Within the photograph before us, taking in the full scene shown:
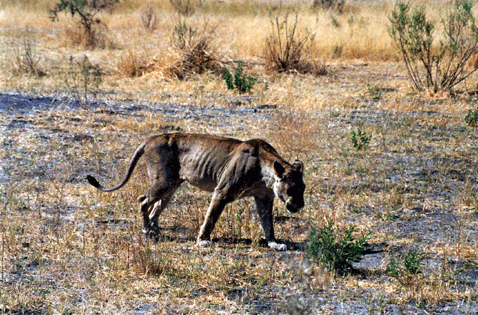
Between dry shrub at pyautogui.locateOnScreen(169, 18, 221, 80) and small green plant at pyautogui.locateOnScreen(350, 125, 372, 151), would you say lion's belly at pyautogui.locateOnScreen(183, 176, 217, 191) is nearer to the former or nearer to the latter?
small green plant at pyautogui.locateOnScreen(350, 125, 372, 151)

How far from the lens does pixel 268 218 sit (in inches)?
229

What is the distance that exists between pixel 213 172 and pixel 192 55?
940cm

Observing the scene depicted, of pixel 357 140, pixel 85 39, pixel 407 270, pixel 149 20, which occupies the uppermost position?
pixel 149 20

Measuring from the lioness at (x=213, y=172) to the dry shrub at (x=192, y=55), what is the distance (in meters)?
8.80

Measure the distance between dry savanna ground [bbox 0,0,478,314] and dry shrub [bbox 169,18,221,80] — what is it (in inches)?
2.3

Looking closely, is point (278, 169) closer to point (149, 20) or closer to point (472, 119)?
point (472, 119)

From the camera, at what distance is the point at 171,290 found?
481 cm

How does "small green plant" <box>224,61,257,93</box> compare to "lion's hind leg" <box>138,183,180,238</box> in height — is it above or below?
above

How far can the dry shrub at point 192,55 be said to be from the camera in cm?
1466

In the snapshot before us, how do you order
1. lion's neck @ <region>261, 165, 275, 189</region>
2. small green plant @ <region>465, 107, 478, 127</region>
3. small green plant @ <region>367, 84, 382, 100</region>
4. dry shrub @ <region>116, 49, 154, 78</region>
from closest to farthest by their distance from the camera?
lion's neck @ <region>261, 165, 275, 189</region> < small green plant @ <region>465, 107, 478, 127</region> < small green plant @ <region>367, 84, 382, 100</region> < dry shrub @ <region>116, 49, 154, 78</region>

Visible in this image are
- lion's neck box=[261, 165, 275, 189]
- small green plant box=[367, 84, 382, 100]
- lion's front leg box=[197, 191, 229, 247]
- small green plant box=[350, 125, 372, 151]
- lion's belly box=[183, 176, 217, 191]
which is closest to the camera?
lion's neck box=[261, 165, 275, 189]

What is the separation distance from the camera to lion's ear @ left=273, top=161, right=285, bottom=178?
5.35 m

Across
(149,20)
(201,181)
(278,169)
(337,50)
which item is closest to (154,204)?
(201,181)

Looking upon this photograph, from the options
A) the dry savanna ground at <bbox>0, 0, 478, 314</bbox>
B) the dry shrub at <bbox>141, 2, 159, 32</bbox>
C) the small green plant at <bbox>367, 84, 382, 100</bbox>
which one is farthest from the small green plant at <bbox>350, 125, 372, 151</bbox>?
the dry shrub at <bbox>141, 2, 159, 32</bbox>
